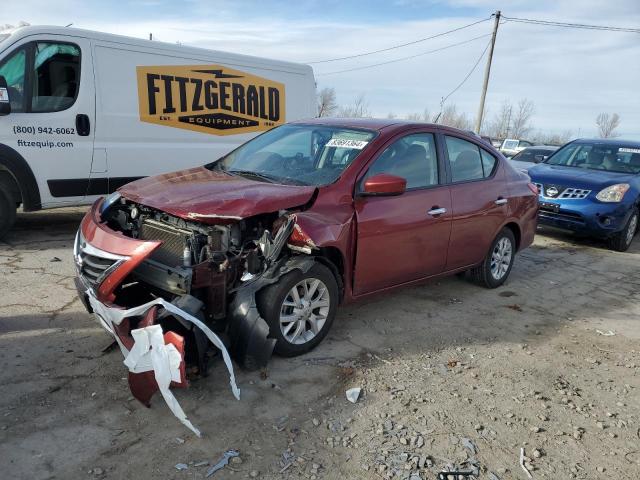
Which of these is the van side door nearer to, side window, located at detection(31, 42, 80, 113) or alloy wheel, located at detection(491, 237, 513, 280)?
side window, located at detection(31, 42, 80, 113)

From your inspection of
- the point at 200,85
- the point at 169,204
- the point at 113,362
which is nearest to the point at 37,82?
the point at 200,85

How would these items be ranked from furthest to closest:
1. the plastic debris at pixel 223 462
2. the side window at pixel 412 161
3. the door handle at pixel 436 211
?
1. the door handle at pixel 436 211
2. the side window at pixel 412 161
3. the plastic debris at pixel 223 462

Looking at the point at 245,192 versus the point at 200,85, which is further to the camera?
the point at 200,85

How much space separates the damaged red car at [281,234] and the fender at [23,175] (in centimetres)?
247

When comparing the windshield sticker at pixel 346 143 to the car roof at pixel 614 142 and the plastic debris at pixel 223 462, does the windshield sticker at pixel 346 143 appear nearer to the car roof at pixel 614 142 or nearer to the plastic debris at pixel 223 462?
the plastic debris at pixel 223 462

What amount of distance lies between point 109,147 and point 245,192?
12.3 ft

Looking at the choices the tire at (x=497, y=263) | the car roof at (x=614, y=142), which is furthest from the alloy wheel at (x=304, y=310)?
the car roof at (x=614, y=142)

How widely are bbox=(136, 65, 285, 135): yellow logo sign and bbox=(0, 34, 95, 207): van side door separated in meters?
0.75

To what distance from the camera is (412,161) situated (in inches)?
176

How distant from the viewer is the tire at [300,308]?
342 cm

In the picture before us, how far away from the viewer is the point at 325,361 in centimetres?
369

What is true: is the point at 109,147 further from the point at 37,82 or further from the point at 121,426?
the point at 121,426

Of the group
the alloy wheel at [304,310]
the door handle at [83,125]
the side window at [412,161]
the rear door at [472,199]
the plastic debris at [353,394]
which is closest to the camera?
the plastic debris at [353,394]

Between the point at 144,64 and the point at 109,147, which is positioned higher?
the point at 144,64
